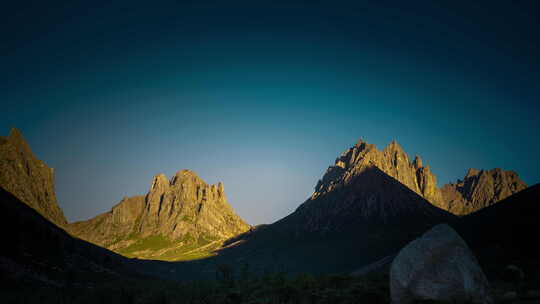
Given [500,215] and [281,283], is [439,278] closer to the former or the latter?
[281,283]

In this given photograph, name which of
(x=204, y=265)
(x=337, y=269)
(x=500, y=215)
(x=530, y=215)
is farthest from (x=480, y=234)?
(x=204, y=265)

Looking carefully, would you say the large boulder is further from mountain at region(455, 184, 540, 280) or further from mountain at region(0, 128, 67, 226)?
mountain at region(0, 128, 67, 226)

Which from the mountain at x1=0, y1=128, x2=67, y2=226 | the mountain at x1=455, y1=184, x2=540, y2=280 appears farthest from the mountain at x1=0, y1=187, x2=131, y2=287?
the mountain at x1=0, y1=128, x2=67, y2=226

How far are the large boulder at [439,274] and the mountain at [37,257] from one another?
52988 mm

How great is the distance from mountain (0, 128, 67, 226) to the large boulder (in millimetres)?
166981

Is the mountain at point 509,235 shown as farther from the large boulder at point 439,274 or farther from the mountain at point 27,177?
the mountain at point 27,177

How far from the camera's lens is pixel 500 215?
63.1 metres

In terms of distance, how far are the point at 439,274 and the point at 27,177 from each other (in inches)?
7808

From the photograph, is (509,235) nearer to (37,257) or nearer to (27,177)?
(37,257)

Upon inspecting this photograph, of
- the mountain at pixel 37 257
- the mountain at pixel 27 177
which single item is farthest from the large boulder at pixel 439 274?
the mountain at pixel 27 177

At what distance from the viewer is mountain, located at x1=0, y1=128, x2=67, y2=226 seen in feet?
470

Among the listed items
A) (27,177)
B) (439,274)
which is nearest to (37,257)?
(439,274)

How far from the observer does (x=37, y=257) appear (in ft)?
202

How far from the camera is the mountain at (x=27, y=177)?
14330cm
